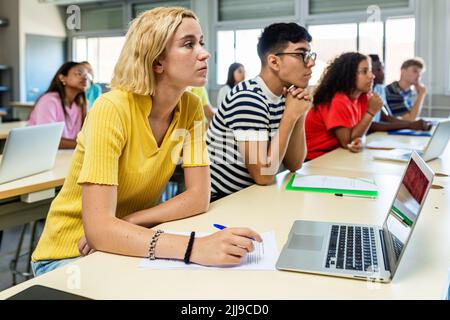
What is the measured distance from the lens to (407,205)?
3.47 feet

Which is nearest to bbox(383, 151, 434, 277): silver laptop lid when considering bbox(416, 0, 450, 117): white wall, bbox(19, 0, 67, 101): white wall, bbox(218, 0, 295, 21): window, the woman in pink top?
the woman in pink top

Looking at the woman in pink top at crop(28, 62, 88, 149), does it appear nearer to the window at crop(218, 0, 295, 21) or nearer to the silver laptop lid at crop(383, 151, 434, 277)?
the silver laptop lid at crop(383, 151, 434, 277)

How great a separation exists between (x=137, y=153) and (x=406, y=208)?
682 millimetres

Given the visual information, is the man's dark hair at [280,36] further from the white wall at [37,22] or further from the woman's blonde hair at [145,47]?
the white wall at [37,22]

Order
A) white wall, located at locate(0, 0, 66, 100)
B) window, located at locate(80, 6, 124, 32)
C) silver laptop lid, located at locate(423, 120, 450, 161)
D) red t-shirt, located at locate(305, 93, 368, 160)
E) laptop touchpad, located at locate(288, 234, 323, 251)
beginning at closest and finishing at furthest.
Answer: laptop touchpad, located at locate(288, 234, 323, 251) < silver laptop lid, located at locate(423, 120, 450, 161) < red t-shirt, located at locate(305, 93, 368, 160) < white wall, located at locate(0, 0, 66, 100) < window, located at locate(80, 6, 124, 32)

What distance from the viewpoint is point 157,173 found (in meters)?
1.36

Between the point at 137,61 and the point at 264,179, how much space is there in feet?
2.25

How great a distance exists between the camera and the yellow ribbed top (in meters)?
1.16

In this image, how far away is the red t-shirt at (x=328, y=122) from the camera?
8.78ft

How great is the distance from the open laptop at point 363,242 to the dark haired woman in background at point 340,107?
4.90 feet

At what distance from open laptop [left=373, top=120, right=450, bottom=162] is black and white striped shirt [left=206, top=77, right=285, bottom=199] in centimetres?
76

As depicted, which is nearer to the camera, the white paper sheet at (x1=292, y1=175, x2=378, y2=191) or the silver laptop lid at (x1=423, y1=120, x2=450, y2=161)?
the white paper sheet at (x1=292, y1=175, x2=378, y2=191)

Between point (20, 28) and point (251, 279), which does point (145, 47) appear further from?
point (20, 28)

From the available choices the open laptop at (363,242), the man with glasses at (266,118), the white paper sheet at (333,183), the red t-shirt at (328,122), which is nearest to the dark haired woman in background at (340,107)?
the red t-shirt at (328,122)
